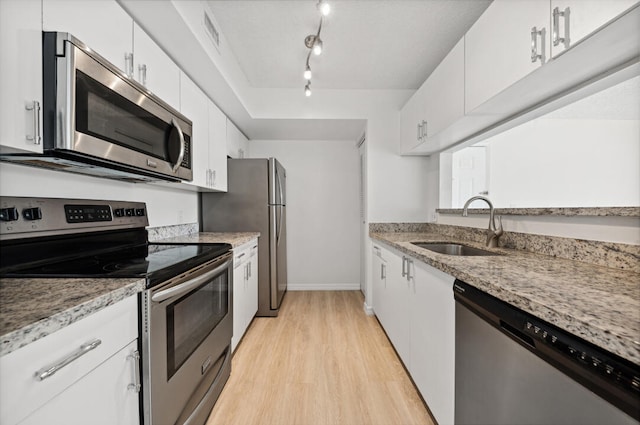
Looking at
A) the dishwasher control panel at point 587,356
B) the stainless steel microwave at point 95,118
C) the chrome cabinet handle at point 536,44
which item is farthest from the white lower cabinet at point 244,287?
the chrome cabinet handle at point 536,44

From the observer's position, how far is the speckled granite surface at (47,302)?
0.54 meters

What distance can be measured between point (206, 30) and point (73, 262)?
155 centimetres

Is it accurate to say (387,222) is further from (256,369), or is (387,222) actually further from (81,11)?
(81,11)

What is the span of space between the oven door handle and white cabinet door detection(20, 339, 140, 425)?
15 centimetres

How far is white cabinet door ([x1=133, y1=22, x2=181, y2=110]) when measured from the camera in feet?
4.59

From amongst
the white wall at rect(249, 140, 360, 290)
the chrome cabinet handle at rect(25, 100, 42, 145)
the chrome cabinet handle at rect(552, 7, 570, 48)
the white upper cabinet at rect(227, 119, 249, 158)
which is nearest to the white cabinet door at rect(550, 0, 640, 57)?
the chrome cabinet handle at rect(552, 7, 570, 48)

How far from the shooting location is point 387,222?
3113 millimetres

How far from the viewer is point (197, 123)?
2092 mm

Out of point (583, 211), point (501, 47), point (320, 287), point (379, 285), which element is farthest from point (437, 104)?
point (320, 287)

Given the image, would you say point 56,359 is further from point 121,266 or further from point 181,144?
point 181,144

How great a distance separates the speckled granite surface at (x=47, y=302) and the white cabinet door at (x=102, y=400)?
0.57ft

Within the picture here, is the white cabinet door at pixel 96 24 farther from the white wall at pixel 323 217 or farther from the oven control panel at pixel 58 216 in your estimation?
the white wall at pixel 323 217

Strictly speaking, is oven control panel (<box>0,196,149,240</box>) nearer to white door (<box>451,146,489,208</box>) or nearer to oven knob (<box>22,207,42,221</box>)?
oven knob (<box>22,207,42,221</box>)

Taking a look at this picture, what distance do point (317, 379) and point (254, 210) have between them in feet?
5.60
